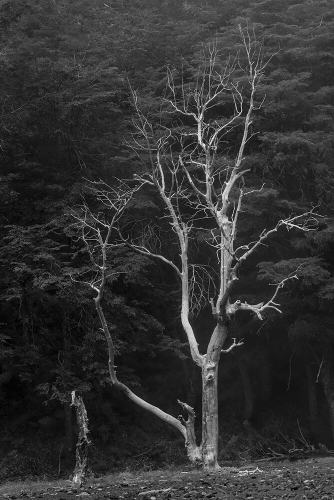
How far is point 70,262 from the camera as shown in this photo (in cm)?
1448

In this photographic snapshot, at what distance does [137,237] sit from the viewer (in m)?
15.9

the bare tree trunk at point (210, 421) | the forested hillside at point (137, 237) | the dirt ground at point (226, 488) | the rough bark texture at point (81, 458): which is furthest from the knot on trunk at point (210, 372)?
the forested hillside at point (137, 237)

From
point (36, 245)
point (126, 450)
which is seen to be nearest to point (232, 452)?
point (126, 450)

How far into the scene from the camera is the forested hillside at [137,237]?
48.2 ft

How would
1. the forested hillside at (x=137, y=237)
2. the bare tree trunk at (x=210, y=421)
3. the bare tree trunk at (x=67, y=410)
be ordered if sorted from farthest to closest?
the bare tree trunk at (x=67, y=410)
the forested hillside at (x=137, y=237)
the bare tree trunk at (x=210, y=421)

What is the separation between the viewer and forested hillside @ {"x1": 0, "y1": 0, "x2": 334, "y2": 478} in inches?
579

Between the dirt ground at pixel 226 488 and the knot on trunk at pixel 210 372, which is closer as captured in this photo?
the dirt ground at pixel 226 488

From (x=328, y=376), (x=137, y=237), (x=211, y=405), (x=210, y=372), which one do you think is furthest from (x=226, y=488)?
(x=137, y=237)

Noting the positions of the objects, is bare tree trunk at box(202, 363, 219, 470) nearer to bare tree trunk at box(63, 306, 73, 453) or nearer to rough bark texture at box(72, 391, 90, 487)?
rough bark texture at box(72, 391, 90, 487)

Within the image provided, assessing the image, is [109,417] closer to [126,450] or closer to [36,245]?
[126,450]

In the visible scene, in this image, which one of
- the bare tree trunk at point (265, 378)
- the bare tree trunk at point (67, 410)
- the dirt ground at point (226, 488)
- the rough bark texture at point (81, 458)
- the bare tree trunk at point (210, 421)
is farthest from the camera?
the bare tree trunk at point (265, 378)

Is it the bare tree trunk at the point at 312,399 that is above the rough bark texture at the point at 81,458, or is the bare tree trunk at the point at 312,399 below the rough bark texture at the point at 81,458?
above

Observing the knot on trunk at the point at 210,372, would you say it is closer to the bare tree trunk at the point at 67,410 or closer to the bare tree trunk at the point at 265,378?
the bare tree trunk at the point at 67,410

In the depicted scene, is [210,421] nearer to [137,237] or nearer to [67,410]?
→ [67,410]
